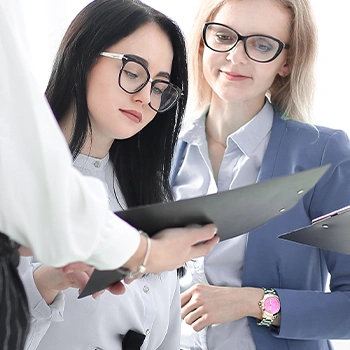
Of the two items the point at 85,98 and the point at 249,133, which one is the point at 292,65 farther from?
the point at 85,98

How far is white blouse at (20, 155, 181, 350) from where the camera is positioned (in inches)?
56.2

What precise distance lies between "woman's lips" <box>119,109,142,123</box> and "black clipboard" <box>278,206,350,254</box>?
1.36ft

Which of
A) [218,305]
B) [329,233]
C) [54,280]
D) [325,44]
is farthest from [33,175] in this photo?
[325,44]

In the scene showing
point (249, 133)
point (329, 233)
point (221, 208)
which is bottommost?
point (329, 233)

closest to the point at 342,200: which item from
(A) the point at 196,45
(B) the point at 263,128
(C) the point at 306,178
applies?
(B) the point at 263,128

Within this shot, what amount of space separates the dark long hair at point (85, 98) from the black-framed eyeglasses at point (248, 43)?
356 millimetres

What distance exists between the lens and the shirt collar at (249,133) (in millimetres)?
2105

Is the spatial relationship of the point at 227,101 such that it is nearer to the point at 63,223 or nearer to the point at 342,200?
the point at 342,200

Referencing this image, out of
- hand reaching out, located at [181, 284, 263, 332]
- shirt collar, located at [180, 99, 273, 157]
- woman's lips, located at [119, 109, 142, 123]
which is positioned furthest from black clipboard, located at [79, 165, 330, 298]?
shirt collar, located at [180, 99, 273, 157]

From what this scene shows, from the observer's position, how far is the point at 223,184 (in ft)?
6.91

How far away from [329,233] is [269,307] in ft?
1.57

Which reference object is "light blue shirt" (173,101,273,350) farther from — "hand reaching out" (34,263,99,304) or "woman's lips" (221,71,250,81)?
"hand reaching out" (34,263,99,304)

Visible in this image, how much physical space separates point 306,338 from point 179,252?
950 millimetres

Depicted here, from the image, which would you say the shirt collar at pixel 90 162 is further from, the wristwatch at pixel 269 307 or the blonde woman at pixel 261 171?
the wristwatch at pixel 269 307
